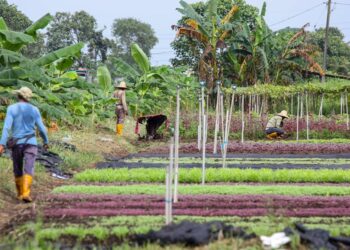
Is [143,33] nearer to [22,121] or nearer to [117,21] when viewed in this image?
[117,21]

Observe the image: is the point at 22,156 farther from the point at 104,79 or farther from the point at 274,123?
the point at 274,123

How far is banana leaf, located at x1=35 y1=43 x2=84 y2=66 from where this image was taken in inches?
656

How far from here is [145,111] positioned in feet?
93.4

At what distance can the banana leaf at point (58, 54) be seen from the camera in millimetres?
16672

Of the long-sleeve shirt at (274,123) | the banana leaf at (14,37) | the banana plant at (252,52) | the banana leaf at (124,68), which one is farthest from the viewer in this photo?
the banana plant at (252,52)

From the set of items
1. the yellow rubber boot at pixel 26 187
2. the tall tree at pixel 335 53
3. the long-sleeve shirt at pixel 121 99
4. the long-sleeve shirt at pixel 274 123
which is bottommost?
the yellow rubber boot at pixel 26 187

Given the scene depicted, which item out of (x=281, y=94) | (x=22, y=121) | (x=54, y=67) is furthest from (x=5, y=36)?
Answer: (x=281, y=94)

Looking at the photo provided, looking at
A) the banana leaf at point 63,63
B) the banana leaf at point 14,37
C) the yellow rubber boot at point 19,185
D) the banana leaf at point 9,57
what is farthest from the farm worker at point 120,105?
the yellow rubber boot at point 19,185

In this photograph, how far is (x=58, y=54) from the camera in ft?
56.1

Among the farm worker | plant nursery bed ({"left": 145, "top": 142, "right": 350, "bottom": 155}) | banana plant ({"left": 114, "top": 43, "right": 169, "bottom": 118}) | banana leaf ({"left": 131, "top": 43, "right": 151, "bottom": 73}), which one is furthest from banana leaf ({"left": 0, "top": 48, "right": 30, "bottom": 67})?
banana leaf ({"left": 131, "top": 43, "right": 151, "bottom": 73})

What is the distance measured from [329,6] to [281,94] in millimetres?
16171

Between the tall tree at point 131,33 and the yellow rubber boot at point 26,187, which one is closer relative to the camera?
the yellow rubber boot at point 26,187

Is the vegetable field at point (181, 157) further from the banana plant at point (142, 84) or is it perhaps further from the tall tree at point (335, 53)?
the tall tree at point (335, 53)

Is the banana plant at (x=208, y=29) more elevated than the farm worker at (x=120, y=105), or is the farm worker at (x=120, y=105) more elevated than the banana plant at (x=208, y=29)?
the banana plant at (x=208, y=29)
